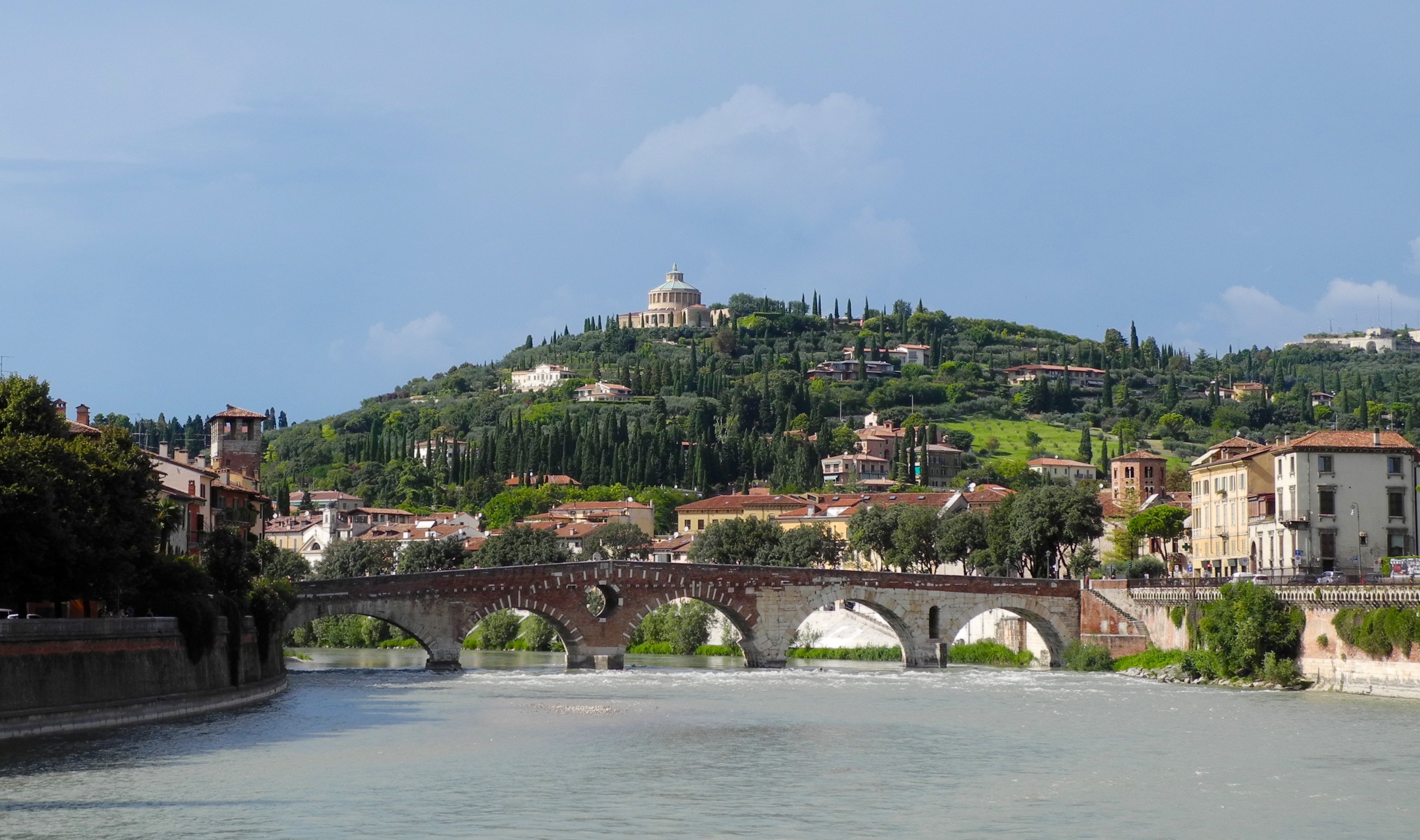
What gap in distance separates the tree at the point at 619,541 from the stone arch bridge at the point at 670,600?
149 ft

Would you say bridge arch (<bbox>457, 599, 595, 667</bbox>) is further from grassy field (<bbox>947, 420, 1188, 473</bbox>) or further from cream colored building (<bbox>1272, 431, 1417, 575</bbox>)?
grassy field (<bbox>947, 420, 1188, 473</bbox>)

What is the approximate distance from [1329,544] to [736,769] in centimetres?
3565

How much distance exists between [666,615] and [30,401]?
48.7m

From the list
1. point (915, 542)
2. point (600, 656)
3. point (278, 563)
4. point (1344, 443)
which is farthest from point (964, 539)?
point (278, 563)

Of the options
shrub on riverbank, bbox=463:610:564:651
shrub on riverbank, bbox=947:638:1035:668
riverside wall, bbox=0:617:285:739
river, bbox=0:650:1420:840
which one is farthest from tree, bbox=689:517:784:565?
riverside wall, bbox=0:617:285:739

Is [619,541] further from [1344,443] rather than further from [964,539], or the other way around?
[1344,443]

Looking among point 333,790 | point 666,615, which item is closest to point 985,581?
point 666,615

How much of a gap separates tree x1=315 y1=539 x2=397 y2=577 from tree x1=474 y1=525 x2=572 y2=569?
603 centimetres

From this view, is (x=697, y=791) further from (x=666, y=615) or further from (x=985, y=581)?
(x=666, y=615)

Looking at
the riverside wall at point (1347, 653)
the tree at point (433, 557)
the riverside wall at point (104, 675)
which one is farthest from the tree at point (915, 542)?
A: the riverside wall at point (104, 675)

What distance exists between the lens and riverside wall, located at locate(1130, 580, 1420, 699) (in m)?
Result: 47.3

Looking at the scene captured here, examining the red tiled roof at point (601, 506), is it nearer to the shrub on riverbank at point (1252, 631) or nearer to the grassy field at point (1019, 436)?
the grassy field at point (1019, 436)

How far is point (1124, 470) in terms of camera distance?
429 feet

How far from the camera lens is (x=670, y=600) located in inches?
2753
